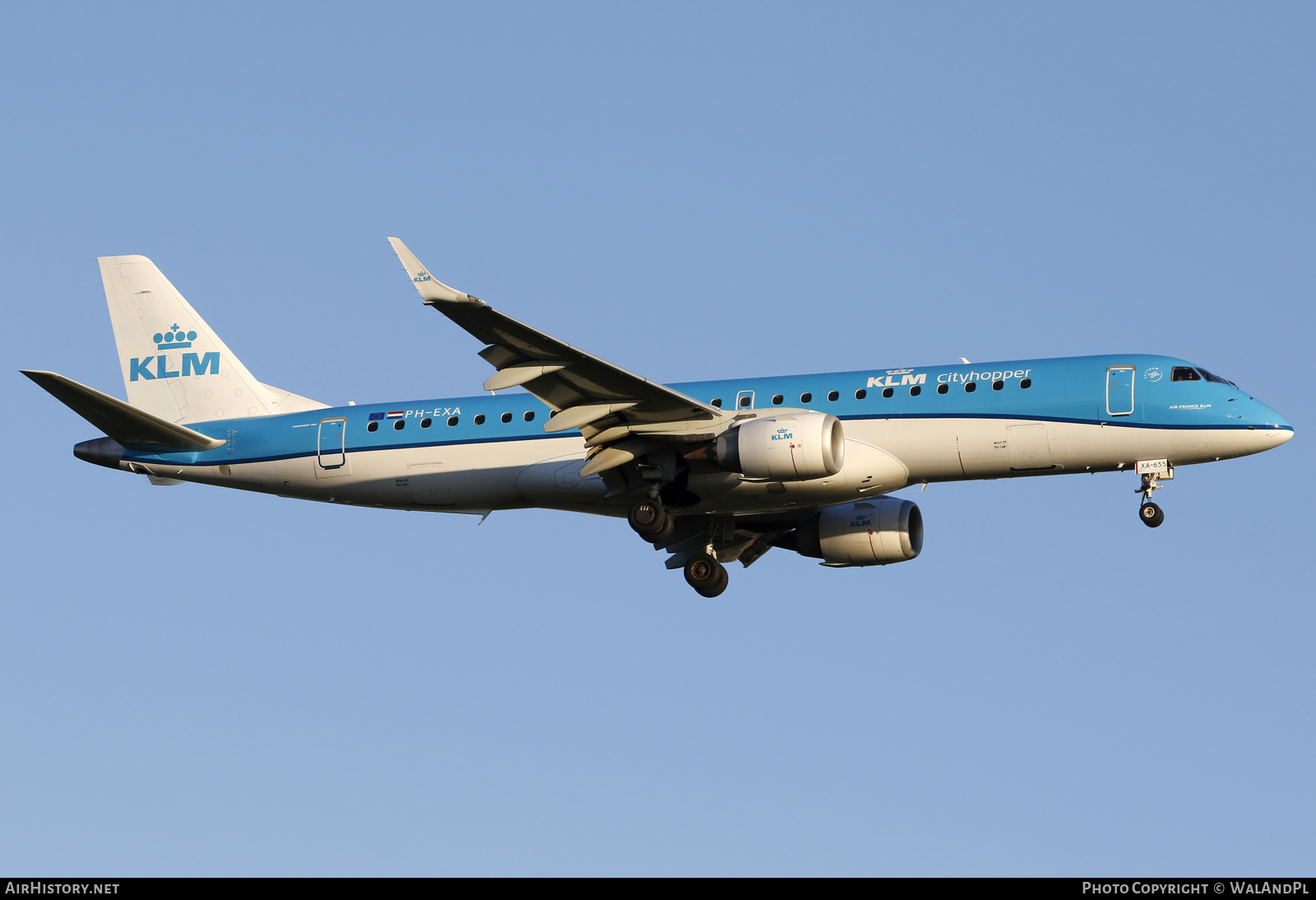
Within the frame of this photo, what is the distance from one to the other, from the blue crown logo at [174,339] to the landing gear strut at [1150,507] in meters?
25.0

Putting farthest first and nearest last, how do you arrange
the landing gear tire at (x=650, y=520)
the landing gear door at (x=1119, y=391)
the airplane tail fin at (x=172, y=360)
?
the airplane tail fin at (x=172, y=360) < the landing gear tire at (x=650, y=520) < the landing gear door at (x=1119, y=391)

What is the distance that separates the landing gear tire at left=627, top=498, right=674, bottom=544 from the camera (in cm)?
3741

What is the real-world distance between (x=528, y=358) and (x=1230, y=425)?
50.4 ft

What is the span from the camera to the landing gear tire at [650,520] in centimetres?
3741

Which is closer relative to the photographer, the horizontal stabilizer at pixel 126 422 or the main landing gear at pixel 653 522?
the horizontal stabilizer at pixel 126 422

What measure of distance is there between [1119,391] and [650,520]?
10.9 meters

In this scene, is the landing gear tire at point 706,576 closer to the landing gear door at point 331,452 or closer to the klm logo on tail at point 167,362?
the landing gear door at point 331,452

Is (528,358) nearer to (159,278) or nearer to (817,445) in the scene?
(817,445)

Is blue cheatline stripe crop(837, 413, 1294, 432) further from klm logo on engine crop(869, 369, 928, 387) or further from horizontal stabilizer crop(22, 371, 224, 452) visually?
horizontal stabilizer crop(22, 371, 224, 452)

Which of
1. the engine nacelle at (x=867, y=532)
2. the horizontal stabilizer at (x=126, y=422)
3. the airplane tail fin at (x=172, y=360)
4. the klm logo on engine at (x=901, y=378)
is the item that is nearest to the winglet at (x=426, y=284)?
the horizontal stabilizer at (x=126, y=422)

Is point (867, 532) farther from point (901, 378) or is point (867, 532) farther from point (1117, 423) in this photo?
point (1117, 423)

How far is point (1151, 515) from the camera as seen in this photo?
3622cm
